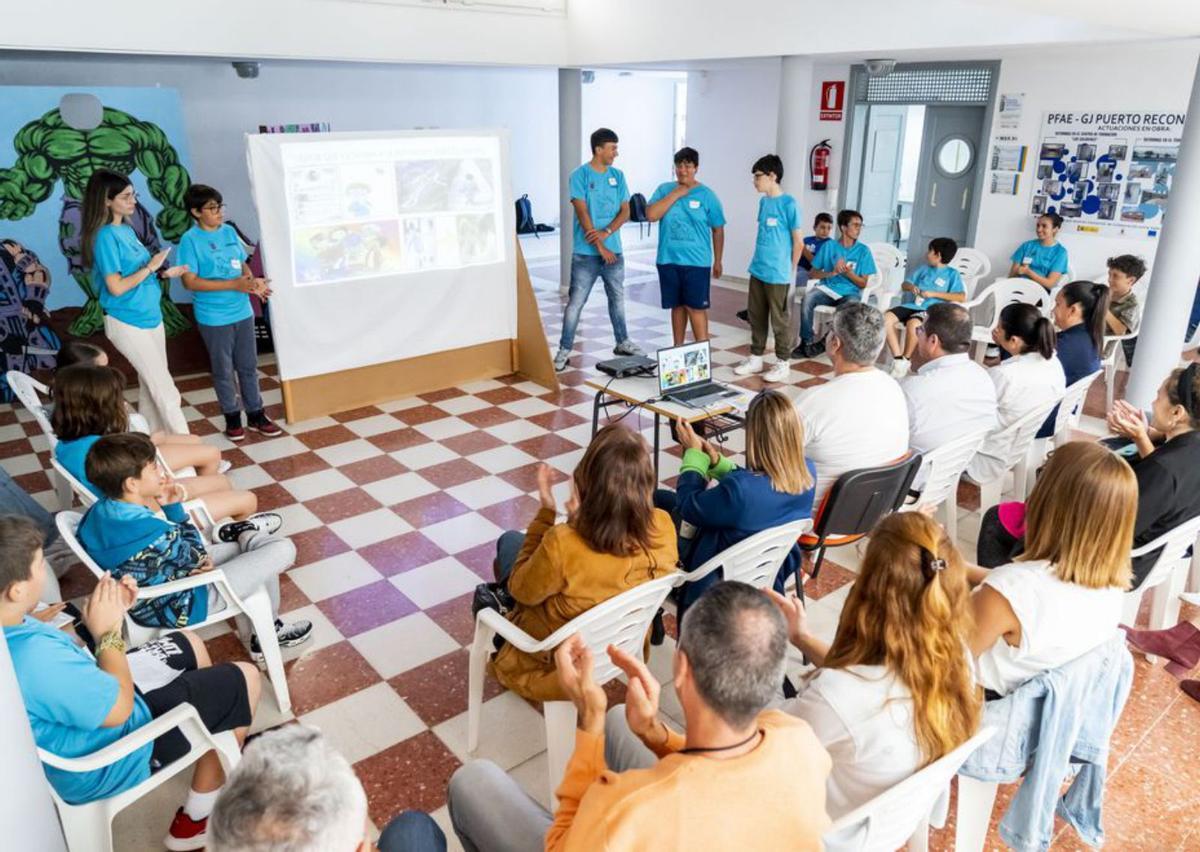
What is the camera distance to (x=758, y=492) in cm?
260

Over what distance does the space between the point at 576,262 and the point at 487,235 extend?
780 mm

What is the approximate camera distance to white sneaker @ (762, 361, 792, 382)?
620 cm

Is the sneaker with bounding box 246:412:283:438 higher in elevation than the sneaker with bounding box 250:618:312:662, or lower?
higher

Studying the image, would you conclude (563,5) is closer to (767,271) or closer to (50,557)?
(767,271)

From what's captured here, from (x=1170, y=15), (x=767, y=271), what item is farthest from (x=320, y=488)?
(x=1170, y=15)

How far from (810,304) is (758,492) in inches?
182

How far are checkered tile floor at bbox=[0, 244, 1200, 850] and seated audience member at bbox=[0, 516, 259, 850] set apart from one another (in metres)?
0.45

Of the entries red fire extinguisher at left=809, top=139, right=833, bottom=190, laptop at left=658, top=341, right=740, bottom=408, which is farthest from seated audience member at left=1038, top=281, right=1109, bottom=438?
red fire extinguisher at left=809, top=139, right=833, bottom=190

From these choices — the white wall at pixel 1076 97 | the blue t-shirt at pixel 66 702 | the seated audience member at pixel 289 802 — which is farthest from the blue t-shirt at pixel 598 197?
the seated audience member at pixel 289 802

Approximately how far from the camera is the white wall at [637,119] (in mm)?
11977

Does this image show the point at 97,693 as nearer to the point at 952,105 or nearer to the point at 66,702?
the point at 66,702

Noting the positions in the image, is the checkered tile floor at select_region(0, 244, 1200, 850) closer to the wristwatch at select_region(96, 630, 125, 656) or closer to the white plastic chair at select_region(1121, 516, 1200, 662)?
the white plastic chair at select_region(1121, 516, 1200, 662)

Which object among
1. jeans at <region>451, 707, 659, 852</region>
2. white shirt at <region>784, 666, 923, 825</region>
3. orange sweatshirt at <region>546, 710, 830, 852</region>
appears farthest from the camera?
jeans at <region>451, 707, 659, 852</region>

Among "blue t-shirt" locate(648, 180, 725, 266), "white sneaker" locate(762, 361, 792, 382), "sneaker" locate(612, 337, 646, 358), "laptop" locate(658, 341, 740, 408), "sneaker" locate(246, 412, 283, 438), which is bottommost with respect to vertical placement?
"sneaker" locate(246, 412, 283, 438)
